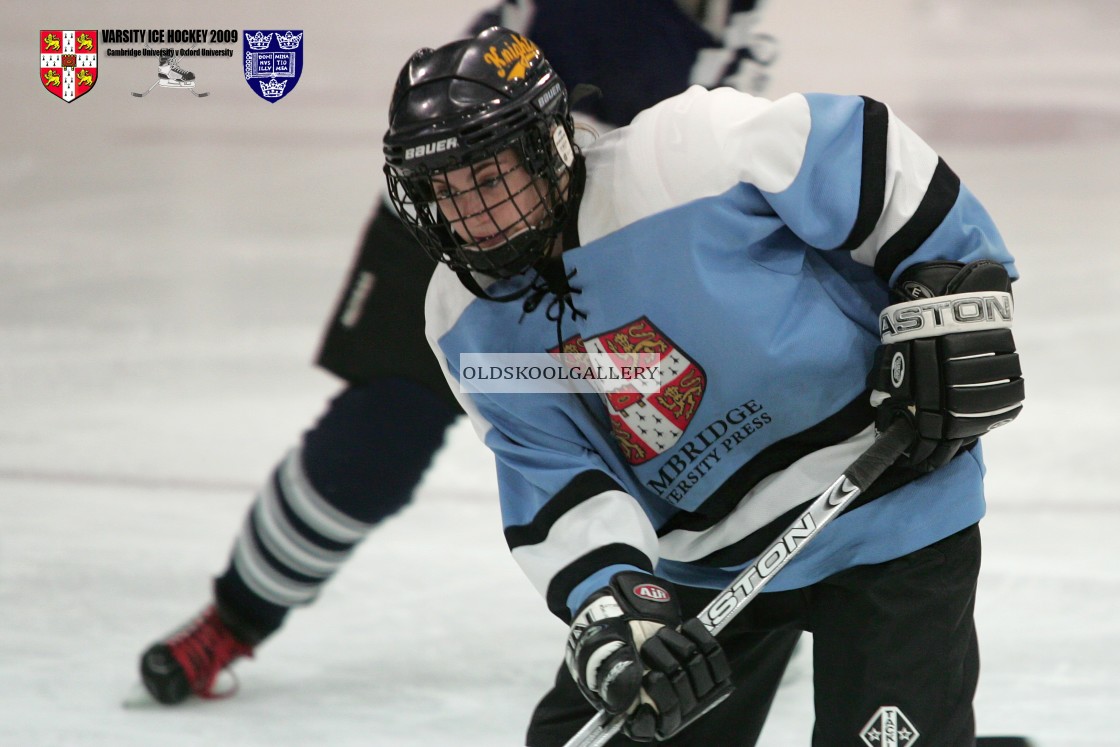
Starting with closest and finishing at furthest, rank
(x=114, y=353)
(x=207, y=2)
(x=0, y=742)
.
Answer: (x=0, y=742), (x=114, y=353), (x=207, y=2)

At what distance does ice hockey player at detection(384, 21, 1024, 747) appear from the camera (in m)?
1.36

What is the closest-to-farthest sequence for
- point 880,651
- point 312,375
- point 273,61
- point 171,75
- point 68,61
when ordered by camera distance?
1. point 880,651
2. point 312,375
3. point 68,61
4. point 273,61
5. point 171,75

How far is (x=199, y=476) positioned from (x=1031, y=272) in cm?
233

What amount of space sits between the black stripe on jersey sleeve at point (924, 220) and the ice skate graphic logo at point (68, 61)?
11.4ft

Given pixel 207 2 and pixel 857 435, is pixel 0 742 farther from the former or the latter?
pixel 207 2

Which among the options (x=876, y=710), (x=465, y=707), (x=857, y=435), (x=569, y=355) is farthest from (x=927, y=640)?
(x=465, y=707)

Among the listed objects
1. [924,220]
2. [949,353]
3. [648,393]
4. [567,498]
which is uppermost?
[924,220]

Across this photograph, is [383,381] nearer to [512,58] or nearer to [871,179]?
[512,58]

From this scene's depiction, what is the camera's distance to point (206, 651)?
7.62 ft

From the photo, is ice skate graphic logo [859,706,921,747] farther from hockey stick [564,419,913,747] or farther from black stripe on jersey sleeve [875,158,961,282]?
black stripe on jersey sleeve [875,158,961,282]

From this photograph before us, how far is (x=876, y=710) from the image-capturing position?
1403mm

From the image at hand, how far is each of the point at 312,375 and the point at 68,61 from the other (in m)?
1.58

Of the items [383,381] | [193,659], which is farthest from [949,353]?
[193,659]

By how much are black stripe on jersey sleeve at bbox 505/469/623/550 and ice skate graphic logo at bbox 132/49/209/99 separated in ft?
11.6
